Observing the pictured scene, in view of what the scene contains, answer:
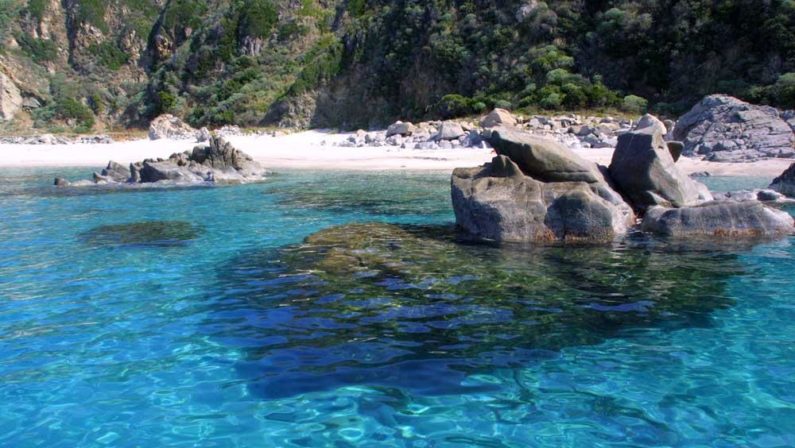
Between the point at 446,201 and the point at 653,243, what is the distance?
649 cm

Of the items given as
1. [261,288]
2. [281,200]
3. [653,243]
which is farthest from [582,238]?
[281,200]

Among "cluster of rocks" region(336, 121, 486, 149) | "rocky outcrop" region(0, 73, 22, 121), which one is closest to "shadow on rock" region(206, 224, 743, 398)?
"cluster of rocks" region(336, 121, 486, 149)

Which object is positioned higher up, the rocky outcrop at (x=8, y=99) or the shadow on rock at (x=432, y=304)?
the rocky outcrop at (x=8, y=99)

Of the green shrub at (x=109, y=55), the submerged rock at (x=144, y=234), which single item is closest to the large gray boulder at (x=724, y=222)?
the submerged rock at (x=144, y=234)

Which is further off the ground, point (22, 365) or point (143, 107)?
point (143, 107)

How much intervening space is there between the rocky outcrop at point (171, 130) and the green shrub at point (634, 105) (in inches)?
1077

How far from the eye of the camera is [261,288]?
7.28 m

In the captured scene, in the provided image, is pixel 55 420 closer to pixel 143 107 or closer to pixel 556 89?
pixel 556 89

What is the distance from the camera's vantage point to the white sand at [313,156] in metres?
20.9

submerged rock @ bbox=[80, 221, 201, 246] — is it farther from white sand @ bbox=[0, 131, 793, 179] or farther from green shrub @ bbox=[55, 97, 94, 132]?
green shrub @ bbox=[55, 97, 94, 132]

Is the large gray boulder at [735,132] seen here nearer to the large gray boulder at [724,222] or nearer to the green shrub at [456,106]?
the large gray boulder at [724,222]

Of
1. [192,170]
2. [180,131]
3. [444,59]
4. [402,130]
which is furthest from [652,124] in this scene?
[180,131]

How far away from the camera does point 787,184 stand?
14.5 meters

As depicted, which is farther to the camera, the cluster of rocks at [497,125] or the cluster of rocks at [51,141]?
the cluster of rocks at [51,141]
